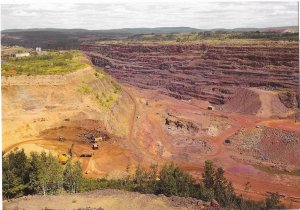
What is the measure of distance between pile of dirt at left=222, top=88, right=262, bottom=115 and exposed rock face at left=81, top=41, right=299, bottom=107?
0.57 metres

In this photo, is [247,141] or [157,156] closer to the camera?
[157,156]

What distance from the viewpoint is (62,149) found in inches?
624

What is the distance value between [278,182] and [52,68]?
Result: 11181mm

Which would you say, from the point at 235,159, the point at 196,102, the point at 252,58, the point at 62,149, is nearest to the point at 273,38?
the point at 252,58

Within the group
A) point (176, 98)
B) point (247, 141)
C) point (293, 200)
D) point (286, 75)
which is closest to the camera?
point (293, 200)

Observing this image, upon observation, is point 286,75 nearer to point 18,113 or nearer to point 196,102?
point 196,102

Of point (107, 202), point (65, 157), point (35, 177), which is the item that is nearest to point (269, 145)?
point (65, 157)

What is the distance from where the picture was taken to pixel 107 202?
11.1m

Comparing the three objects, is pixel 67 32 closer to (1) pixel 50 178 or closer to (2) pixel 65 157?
(2) pixel 65 157

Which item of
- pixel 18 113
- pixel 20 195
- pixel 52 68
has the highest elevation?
pixel 52 68

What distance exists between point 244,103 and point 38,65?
13526 millimetres

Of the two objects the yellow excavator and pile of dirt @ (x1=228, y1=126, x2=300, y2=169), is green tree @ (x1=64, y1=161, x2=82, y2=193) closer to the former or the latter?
the yellow excavator

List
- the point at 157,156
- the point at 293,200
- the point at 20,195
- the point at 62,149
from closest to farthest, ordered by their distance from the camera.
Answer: the point at 20,195, the point at 293,200, the point at 62,149, the point at 157,156

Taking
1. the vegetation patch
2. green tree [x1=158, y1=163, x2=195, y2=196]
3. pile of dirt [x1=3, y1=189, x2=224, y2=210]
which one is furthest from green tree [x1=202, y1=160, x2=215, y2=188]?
the vegetation patch
